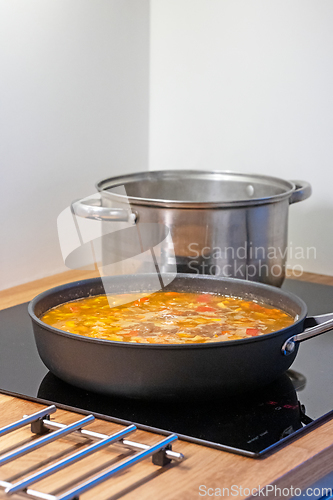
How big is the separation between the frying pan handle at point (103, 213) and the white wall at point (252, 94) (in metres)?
0.59

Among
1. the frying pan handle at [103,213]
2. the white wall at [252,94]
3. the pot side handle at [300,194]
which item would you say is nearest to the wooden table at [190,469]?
the frying pan handle at [103,213]

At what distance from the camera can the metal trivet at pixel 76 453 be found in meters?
0.54

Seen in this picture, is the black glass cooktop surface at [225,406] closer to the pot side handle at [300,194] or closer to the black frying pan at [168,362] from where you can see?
the black frying pan at [168,362]

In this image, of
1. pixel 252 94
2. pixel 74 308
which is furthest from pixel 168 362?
pixel 252 94

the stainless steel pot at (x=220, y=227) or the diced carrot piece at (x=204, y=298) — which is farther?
the stainless steel pot at (x=220, y=227)

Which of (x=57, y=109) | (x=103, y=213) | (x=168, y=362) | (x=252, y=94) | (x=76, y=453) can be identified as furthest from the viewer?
(x=252, y=94)

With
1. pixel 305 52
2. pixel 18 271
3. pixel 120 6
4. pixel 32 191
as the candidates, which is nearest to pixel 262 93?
pixel 305 52

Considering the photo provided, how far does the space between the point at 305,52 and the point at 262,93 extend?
15cm

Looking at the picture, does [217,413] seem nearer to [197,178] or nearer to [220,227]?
[220,227]

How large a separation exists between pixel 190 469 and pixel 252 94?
1.23 m

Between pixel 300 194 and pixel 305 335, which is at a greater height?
pixel 300 194

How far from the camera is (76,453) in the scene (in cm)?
59

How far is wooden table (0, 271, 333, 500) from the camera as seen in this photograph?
1.88 ft

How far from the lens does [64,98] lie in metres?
1.51
